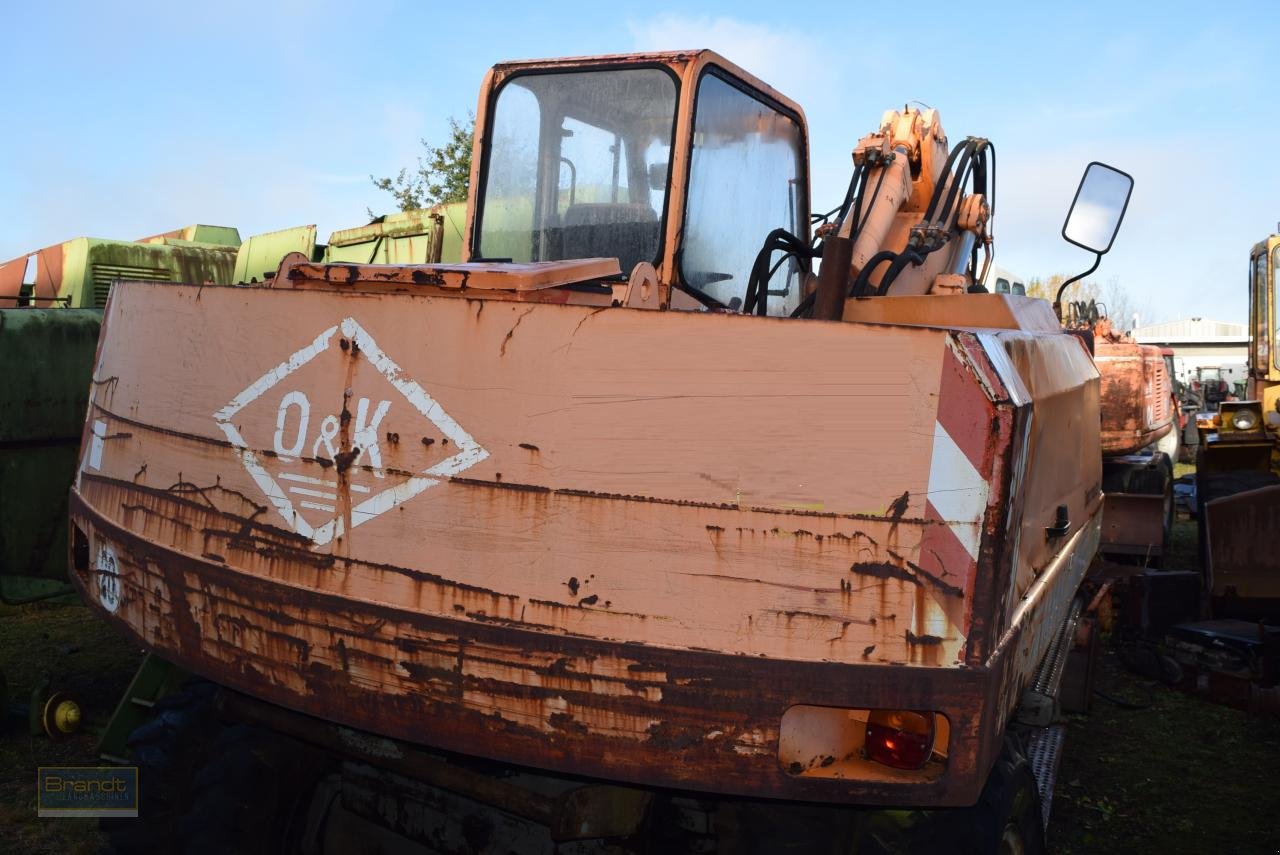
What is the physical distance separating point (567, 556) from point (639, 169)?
165 cm

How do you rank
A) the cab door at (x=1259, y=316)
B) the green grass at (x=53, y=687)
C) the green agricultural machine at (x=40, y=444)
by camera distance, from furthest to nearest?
the cab door at (x=1259, y=316) < the green agricultural machine at (x=40, y=444) < the green grass at (x=53, y=687)

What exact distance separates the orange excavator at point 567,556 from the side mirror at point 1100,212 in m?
1.16

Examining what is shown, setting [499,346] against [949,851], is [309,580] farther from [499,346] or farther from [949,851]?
[949,851]

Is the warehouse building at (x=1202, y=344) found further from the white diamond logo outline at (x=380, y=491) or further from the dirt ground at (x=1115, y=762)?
the white diamond logo outline at (x=380, y=491)

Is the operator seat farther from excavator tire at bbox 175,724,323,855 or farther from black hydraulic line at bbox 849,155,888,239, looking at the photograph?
excavator tire at bbox 175,724,323,855

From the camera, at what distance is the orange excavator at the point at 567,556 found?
1.99m

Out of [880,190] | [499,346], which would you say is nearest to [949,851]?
[499,346]

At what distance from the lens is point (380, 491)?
225cm

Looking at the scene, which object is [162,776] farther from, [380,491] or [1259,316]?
[1259,316]

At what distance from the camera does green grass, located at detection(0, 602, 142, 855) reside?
4.21 m

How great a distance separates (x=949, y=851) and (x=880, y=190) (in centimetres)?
294

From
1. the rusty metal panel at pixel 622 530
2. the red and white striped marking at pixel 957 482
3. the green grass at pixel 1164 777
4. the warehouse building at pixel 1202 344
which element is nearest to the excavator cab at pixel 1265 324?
the green grass at pixel 1164 777

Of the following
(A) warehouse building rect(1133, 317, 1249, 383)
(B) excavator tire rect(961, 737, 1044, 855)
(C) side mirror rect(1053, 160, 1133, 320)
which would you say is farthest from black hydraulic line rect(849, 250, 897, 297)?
(A) warehouse building rect(1133, 317, 1249, 383)

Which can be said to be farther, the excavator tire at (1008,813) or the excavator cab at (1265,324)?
the excavator cab at (1265,324)
